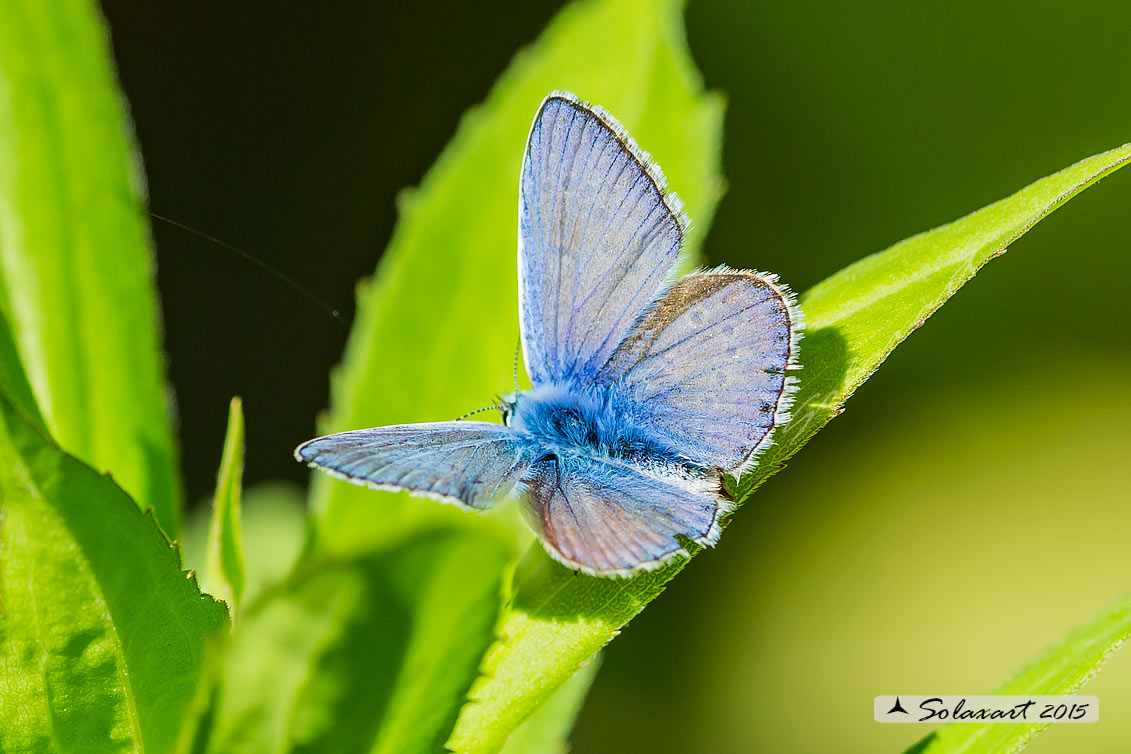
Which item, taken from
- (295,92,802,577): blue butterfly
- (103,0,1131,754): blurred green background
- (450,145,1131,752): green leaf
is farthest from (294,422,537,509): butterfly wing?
(103,0,1131,754): blurred green background

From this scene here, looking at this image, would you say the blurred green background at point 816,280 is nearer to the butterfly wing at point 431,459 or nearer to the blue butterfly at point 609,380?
the blue butterfly at point 609,380

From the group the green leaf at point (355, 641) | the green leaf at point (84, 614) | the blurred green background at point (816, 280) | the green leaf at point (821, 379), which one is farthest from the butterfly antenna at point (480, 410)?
the blurred green background at point (816, 280)

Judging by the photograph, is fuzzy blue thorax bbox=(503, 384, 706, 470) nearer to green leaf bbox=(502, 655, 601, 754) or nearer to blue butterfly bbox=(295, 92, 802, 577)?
blue butterfly bbox=(295, 92, 802, 577)

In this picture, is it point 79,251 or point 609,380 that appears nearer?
point 79,251

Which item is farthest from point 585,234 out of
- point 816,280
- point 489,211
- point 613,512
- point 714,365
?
point 816,280

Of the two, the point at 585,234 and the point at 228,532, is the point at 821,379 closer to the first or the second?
the point at 585,234

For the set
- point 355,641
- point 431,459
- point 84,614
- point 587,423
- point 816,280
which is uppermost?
point 816,280
